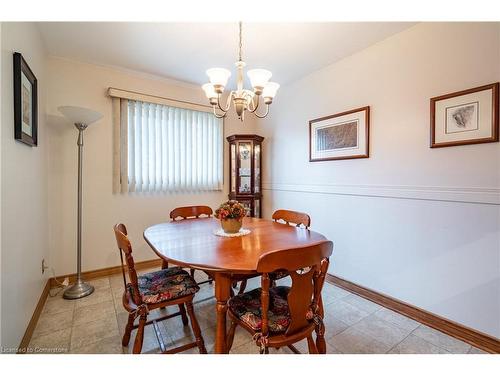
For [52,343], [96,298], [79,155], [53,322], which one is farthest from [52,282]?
[79,155]

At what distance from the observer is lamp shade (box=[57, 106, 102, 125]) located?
7.28 ft

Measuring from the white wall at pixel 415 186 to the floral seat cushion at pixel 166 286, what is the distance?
5.73 feet

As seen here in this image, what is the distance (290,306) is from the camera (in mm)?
1147

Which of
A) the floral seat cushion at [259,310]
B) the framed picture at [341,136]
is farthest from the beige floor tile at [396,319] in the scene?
the framed picture at [341,136]

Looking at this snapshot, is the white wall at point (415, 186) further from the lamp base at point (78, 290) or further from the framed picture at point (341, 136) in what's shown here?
the lamp base at point (78, 290)

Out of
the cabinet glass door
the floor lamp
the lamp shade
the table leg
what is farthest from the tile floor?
the lamp shade

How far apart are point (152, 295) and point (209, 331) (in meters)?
0.64

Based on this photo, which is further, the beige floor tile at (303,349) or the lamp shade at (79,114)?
the lamp shade at (79,114)

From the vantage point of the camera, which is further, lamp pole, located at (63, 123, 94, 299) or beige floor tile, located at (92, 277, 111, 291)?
beige floor tile, located at (92, 277, 111, 291)

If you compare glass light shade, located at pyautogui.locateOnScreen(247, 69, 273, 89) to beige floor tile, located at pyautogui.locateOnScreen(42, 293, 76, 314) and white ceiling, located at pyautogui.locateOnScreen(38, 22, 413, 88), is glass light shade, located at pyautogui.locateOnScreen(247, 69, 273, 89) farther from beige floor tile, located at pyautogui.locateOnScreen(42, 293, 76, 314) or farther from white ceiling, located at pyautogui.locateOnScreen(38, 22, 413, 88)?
beige floor tile, located at pyautogui.locateOnScreen(42, 293, 76, 314)

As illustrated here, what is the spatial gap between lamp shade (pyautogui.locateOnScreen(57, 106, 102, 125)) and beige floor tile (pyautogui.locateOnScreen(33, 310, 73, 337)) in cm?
175

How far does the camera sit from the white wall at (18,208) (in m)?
1.34
